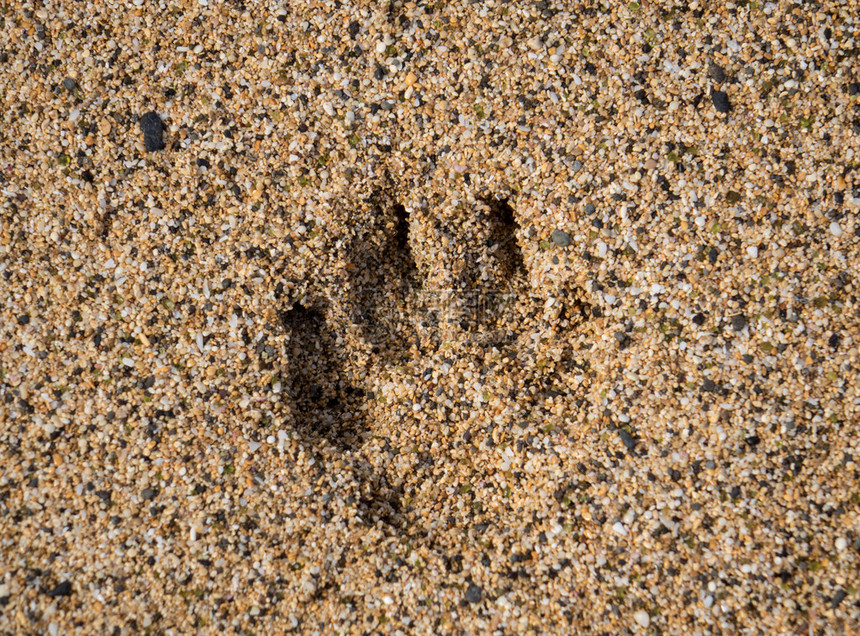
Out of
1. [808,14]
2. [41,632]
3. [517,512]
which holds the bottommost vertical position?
[517,512]

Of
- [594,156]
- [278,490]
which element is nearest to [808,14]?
[594,156]

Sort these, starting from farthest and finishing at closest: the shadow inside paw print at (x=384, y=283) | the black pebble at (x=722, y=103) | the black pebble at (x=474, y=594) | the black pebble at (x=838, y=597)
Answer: the shadow inside paw print at (x=384, y=283)
the black pebble at (x=722, y=103)
the black pebble at (x=474, y=594)
the black pebble at (x=838, y=597)

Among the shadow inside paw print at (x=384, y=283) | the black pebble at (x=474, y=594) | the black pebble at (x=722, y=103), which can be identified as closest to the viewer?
the black pebble at (x=474, y=594)

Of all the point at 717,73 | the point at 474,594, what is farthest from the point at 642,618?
the point at 717,73

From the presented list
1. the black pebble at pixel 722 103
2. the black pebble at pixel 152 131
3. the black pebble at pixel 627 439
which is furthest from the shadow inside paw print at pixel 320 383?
the black pebble at pixel 722 103

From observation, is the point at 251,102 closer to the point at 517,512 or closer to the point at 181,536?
the point at 181,536

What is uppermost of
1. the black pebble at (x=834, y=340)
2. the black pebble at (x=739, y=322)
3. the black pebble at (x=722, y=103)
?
the black pebble at (x=722, y=103)

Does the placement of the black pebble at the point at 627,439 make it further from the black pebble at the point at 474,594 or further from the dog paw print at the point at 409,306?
the black pebble at the point at 474,594

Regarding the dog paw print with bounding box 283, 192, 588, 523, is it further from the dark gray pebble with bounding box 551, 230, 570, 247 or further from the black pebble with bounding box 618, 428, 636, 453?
the black pebble with bounding box 618, 428, 636, 453
